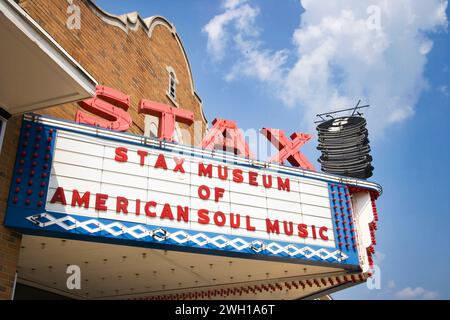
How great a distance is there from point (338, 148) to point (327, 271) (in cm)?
480

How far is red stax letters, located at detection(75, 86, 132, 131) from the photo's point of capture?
12.4 m

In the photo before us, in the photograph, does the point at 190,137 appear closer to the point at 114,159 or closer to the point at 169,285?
the point at 169,285

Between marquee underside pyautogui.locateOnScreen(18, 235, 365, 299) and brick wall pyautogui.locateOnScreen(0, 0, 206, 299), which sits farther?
marquee underside pyautogui.locateOnScreen(18, 235, 365, 299)

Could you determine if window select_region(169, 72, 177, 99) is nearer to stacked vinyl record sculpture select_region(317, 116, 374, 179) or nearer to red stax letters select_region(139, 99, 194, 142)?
stacked vinyl record sculpture select_region(317, 116, 374, 179)

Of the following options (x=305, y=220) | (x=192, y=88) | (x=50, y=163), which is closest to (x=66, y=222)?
(x=50, y=163)

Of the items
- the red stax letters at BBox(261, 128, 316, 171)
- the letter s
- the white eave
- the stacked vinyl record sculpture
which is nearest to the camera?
the white eave

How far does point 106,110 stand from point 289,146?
537 centimetres

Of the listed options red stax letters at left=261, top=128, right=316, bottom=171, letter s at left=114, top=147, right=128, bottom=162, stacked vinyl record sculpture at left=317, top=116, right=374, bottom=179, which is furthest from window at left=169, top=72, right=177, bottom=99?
letter s at left=114, top=147, right=128, bottom=162

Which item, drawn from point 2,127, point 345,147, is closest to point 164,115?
point 2,127

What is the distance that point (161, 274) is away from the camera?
536 inches

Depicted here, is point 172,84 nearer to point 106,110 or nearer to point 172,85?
point 172,85

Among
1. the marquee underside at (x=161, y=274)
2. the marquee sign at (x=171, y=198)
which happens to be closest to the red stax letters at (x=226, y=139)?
the marquee sign at (x=171, y=198)

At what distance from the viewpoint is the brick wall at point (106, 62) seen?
397 inches

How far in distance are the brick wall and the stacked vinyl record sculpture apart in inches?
257
